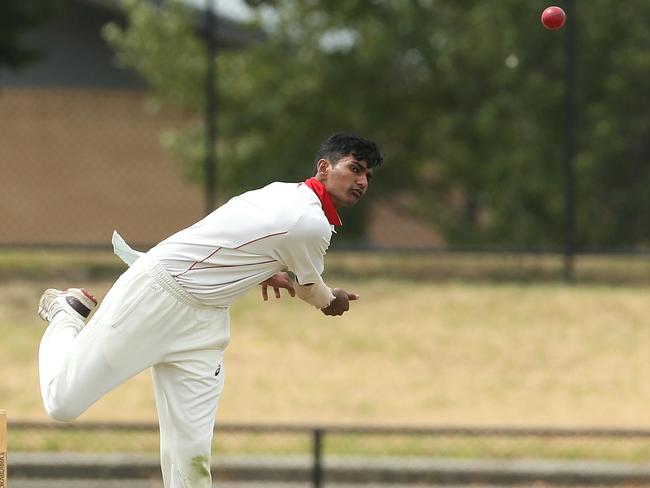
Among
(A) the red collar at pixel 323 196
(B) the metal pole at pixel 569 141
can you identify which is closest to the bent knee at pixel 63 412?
(A) the red collar at pixel 323 196

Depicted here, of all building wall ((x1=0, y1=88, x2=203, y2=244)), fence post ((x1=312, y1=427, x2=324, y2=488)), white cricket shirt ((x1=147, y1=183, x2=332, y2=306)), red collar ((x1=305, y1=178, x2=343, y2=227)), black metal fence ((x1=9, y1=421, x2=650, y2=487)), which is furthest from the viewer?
building wall ((x1=0, y1=88, x2=203, y2=244))

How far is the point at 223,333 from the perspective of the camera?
251 inches

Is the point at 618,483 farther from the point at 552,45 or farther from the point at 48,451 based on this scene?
the point at 552,45

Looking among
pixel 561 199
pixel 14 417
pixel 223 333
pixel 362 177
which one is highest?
pixel 362 177

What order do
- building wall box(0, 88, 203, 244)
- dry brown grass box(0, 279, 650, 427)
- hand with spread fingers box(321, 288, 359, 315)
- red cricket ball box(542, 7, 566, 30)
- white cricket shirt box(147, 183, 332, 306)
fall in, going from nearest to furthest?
white cricket shirt box(147, 183, 332, 306), hand with spread fingers box(321, 288, 359, 315), red cricket ball box(542, 7, 566, 30), dry brown grass box(0, 279, 650, 427), building wall box(0, 88, 203, 244)

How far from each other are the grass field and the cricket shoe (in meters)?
4.51

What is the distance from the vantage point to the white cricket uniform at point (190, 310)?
244 inches

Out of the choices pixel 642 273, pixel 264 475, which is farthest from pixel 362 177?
pixel 642 273

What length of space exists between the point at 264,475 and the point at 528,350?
292 centimetres

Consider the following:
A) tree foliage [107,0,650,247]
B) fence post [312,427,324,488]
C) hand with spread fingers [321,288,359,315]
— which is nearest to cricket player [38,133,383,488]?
hand with spread fingers [321,288,359,315]

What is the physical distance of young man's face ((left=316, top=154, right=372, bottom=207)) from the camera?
246 inches

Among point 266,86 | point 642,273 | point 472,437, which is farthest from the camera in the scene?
point 266,86

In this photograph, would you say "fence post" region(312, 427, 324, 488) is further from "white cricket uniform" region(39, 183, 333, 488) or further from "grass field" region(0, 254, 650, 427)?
"white cricket uniform" region(39, 183, 333, 488)

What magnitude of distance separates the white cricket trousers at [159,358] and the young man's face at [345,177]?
0.70 m
